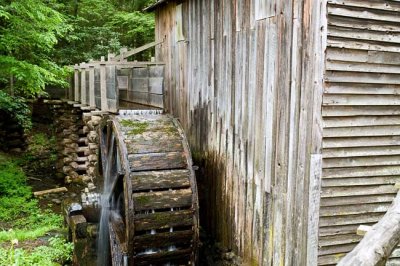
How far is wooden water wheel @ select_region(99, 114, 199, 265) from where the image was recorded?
217 inches

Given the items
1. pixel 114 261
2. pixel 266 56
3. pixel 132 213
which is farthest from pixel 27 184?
pixel 266 56

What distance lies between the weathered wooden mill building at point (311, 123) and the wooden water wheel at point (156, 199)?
742mm

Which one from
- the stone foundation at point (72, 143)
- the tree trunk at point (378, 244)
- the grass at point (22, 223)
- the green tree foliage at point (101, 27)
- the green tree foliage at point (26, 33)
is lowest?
the grass at point (22, 223)

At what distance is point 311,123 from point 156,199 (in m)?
2.56

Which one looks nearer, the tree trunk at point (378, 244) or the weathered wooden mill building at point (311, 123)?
the tree trunk at point (378, 244)

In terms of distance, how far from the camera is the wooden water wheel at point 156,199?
18.1ft

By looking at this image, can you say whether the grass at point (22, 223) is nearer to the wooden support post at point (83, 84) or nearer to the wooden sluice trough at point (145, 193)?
the wooden sluice trough at point (145, 193)

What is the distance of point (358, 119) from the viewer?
4.11 m

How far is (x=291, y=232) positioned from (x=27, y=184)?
33.6 feet

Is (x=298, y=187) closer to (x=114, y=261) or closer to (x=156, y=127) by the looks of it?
(x=156, y=127)

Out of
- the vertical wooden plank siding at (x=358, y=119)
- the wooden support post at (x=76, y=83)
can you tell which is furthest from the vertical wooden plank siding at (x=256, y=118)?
the wooden support post at (x=76, y=83)

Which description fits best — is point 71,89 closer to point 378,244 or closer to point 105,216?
point 105,216

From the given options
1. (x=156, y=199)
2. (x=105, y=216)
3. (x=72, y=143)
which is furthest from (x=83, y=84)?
(x=156, y=199)

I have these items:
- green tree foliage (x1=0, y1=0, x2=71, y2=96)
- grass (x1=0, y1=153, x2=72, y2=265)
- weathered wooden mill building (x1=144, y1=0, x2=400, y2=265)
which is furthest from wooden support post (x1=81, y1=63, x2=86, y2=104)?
weathered wooden mill building (x1=144, y1=0, x2=400, y2=265)
